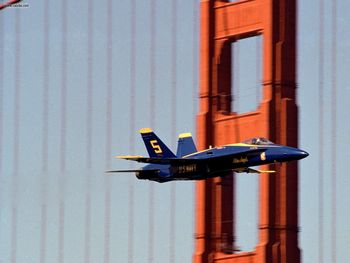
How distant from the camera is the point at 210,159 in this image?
11944 centimetres

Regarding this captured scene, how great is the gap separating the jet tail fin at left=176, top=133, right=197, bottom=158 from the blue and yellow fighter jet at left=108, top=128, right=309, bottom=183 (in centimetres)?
113

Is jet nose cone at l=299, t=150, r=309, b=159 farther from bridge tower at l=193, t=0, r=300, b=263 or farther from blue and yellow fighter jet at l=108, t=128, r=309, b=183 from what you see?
bridge tower at l=193, t=0, r=300, b=263

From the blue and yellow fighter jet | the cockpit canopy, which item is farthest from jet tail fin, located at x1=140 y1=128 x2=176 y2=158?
the cockpit canopy

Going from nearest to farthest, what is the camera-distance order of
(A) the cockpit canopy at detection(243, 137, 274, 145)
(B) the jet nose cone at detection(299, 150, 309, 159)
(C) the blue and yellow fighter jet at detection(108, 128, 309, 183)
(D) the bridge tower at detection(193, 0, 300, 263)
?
(B) the jet nose cone at detection(299, 150, 309, 159) → (C) the blue and yellow fighter jet at detection(108, 128, 309, 183) → (A) the cockpit canopy at detection(243, 137, 274, 145) → (D) the bridge tower at detection(193, 0, 300, 263)

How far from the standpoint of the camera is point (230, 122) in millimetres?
134625

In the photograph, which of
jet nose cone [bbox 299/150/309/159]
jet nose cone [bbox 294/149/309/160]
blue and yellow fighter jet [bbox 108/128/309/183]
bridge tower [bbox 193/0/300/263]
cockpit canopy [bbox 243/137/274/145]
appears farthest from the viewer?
bridge tower [bbox 193/0/300/263]

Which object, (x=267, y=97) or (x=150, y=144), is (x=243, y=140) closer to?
(x=267, y=97)

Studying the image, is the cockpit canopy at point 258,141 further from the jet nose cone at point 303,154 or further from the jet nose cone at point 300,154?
the jet nose cone at point 303,154

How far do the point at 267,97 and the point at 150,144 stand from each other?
11.7 metres

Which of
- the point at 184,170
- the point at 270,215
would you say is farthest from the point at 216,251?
the point at 184,170

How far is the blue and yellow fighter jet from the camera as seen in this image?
117688 mm

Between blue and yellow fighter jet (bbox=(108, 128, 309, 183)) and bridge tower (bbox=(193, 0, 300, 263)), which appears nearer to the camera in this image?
blue and yellow fighter jet (bbox=(108, 128, 309, 183))

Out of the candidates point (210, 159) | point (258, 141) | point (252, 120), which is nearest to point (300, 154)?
point (258, 141)

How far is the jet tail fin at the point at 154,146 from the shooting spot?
4761 inches
